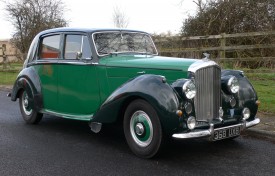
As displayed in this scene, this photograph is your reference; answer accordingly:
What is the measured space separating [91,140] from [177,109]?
6.42 feet

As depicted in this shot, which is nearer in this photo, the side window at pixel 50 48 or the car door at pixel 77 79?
the car door at pixel 77 79

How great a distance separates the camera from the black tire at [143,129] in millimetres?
4461

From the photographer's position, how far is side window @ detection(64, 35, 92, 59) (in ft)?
18.8

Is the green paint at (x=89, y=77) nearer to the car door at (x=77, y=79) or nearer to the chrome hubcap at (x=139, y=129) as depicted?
the car door at (x=77, y=79)

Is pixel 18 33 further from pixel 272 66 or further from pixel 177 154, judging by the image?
pixel 177 154

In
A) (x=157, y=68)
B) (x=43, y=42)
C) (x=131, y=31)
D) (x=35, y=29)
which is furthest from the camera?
(x=35, y=29)

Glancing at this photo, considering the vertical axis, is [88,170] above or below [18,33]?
below

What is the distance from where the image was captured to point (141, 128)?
466 centimetres

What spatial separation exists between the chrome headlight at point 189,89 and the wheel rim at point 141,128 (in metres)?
0.60

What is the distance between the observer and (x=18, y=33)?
2653 centimetres

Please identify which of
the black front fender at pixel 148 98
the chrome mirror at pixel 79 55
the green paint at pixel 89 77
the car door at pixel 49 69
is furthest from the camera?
the car door at pixel 49 69

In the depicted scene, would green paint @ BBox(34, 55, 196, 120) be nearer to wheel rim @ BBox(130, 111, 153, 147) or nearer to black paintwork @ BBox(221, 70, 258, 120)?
wheel rim @ BBox(130, 111, 153, 147)

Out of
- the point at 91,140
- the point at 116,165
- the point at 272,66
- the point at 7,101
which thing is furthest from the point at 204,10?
the point at 116,165

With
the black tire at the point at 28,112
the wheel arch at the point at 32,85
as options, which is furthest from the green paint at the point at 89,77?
the black tire at the point at 28,112
